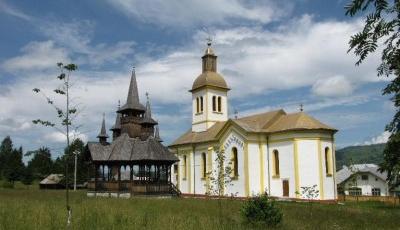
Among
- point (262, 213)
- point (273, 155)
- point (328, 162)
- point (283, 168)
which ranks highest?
point (273, 155)

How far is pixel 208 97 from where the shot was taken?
50.1 m

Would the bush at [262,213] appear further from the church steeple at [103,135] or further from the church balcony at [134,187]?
the church steeple at [103,135]

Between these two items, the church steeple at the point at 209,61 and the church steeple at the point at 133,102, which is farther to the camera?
the church steeple at the point at 209,61

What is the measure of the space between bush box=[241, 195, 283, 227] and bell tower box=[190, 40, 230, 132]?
3438cm

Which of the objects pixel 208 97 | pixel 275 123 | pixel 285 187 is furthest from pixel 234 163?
pixel 208 97

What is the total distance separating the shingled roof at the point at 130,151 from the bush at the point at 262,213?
913 inches

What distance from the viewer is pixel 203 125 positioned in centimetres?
5050

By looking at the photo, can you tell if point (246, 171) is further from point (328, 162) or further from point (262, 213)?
point (262, 213)

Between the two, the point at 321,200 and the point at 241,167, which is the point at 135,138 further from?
the point at 321,200

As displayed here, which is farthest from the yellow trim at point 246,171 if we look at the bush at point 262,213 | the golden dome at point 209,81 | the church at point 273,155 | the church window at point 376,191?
the church window at point 376,191

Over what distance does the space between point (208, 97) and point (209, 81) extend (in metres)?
1.92

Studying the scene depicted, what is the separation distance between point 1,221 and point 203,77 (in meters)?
39.1

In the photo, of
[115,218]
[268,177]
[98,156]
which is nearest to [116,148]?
[98,156]

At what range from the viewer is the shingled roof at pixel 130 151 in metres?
38.5
